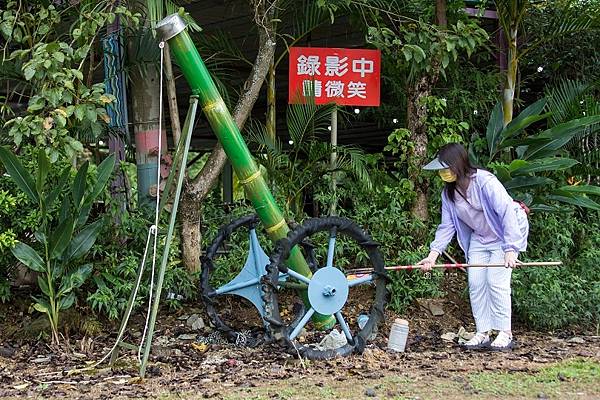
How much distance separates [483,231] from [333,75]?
7.38ft

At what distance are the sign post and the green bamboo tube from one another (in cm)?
170

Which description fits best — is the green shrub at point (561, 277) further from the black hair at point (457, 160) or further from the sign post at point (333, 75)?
the sign post at point (333, 75)

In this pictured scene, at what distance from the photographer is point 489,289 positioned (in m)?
5.41

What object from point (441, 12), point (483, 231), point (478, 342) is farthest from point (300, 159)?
point (478, 342)

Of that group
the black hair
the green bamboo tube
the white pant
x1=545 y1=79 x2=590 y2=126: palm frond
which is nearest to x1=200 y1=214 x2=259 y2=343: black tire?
the green bamboo tube

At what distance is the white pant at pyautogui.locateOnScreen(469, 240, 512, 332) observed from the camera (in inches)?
210

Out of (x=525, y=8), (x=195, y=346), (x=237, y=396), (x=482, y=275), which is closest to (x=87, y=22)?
(x=195, y=346)

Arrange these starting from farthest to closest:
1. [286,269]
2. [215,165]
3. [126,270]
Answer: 1. [215,165]
2. [126,270]
3. [286,269]

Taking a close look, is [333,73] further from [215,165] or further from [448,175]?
[448,175]

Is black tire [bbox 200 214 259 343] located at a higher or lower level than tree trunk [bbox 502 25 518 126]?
lower

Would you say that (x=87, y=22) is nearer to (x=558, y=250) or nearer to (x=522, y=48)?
(x=558, y=250)

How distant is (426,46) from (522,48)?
236 cm

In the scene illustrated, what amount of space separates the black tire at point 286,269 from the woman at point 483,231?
369 millimetres

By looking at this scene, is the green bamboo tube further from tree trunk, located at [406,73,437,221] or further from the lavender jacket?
tree trunk, located at [406,73,437,221]
